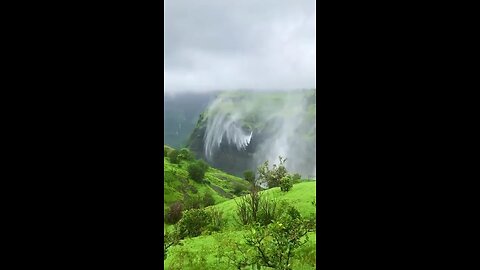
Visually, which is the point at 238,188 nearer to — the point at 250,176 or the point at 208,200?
the point at 250,176

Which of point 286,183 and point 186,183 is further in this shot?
point 186,183

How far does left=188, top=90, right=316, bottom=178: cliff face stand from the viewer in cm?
307

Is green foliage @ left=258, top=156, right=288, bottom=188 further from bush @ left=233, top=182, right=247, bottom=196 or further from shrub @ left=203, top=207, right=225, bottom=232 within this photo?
shrub @ left=203, top=207, right=225, bottom=232

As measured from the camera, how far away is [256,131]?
3150 millimetres

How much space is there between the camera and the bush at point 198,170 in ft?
10.5

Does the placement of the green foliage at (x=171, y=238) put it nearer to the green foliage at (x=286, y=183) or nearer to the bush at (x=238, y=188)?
the bush at (x=238, y=188)

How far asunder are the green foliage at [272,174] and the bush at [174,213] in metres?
0.59

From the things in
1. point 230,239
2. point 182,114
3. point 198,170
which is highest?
point 182,114

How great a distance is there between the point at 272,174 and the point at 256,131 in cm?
31

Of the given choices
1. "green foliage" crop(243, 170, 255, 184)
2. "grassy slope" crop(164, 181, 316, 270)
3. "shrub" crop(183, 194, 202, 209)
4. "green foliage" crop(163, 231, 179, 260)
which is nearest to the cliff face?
"green foliage" crop(243, 170, 255, 184)

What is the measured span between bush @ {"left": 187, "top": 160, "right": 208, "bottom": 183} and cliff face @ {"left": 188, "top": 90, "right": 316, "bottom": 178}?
0.16ft

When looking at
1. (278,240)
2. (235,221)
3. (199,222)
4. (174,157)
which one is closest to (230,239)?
(235,221)
